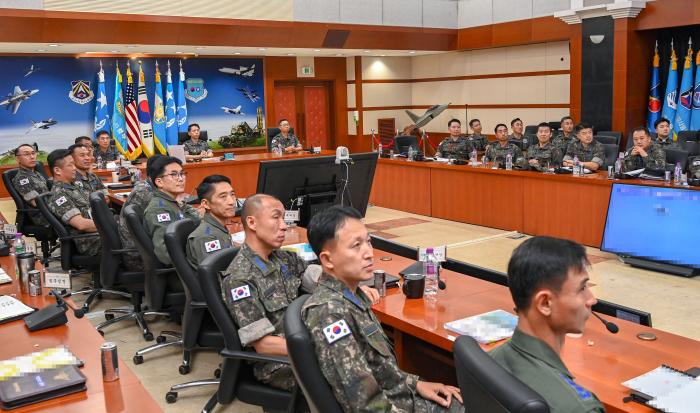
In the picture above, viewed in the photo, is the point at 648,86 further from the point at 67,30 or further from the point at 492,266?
the point at 67,30

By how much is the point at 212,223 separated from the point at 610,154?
20.0 ft

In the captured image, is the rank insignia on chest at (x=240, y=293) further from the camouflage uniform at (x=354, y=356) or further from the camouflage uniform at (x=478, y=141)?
the camouflage uniform at (x=478, y=141)

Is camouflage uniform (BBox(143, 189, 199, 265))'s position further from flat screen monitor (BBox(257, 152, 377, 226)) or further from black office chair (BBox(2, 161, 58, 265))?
black office chair (BBox(2, 161, 58, 265))

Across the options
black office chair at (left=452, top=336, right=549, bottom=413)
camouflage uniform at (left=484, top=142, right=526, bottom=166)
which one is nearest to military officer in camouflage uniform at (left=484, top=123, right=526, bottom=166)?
camouflage uniform at (left=484, top=142, right=526, bottom=166)

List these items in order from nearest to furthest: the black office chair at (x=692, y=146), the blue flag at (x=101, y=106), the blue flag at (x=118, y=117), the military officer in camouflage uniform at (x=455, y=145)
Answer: the black office chair at (x=692, y=146) < the military officer in camouflage uniform at (x=455, y=145) < the blue flag at (x=101, y=106) < the blue flag at (x=118, y=117)

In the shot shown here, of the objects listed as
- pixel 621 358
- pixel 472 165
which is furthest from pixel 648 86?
pixel 621 358

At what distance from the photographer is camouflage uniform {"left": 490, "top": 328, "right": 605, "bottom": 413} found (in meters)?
1.46

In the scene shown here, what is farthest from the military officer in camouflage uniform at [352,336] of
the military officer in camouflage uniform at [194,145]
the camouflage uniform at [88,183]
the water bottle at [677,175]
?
the military officer in camouflage uniform at [194,145]

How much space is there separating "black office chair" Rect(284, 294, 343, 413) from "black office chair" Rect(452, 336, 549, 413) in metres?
0.49

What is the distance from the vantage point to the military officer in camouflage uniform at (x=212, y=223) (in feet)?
11.5

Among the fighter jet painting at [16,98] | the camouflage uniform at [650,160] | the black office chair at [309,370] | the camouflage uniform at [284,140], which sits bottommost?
the black office chair at [309,370]

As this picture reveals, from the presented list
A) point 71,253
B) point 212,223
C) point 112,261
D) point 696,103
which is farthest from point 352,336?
point 696,103

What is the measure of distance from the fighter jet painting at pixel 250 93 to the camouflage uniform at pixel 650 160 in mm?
8344

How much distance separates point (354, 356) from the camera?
1963 mm
